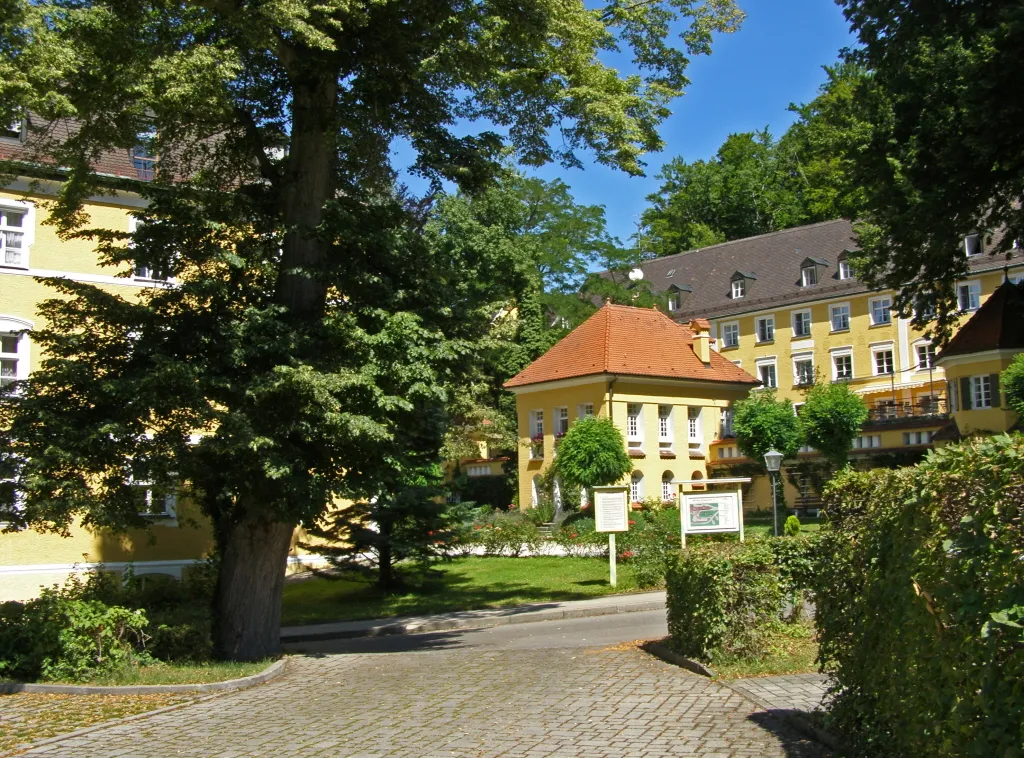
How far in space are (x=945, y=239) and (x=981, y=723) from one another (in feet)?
55.8

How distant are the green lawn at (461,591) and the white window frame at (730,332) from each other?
3655 cm

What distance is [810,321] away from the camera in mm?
59719

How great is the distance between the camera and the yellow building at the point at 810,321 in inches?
1933

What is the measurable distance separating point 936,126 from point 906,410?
32.2 metres

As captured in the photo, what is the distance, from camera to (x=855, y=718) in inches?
262

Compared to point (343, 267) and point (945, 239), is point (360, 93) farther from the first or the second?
point (945, 239)

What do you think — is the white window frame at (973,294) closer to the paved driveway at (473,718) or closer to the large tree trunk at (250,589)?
the paved driveway at (473,718)

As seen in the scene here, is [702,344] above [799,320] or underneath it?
underneath

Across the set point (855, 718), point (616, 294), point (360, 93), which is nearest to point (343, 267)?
point (360, 93)

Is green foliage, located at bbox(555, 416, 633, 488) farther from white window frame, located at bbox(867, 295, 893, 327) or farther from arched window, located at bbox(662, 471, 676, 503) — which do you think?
white window frame, located at bbox(867, 295, 893, 327)

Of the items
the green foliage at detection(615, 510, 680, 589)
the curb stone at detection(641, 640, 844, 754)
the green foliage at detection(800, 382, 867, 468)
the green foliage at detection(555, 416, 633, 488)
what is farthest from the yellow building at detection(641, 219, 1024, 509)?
the curb stone at detection(641, 640, 844, 754)

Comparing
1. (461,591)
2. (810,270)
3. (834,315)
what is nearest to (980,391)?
(834,315)

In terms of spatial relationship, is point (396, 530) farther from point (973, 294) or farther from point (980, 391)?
point (973, 294)

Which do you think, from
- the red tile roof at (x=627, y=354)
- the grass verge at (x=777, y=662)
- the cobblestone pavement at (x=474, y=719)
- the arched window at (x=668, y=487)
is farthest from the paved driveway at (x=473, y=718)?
the arched window at (x=668, y=487)
